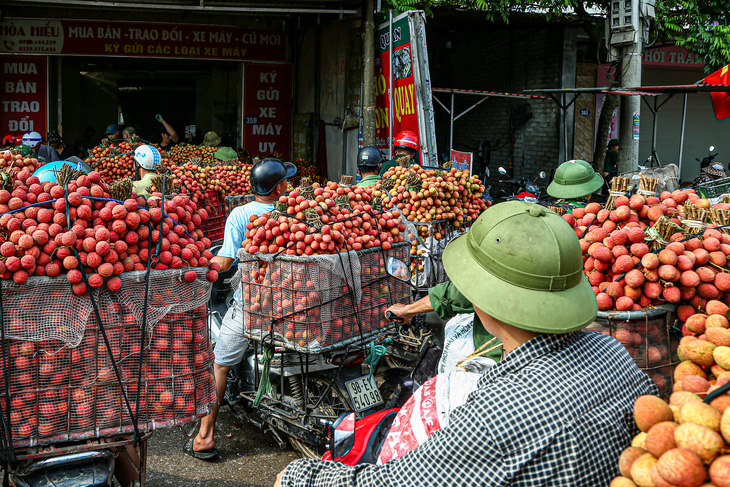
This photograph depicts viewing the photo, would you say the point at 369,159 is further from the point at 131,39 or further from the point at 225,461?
the point at 131,39

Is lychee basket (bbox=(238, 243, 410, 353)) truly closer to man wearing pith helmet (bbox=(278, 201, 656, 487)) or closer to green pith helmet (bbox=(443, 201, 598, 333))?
man wearing pith helmet (bbox=(278, 201, 656, 487))

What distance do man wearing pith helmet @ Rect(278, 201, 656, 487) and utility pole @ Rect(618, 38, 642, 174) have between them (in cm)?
996

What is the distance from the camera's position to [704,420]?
58.9 inches

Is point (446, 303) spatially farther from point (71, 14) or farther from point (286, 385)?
point (71, 14)

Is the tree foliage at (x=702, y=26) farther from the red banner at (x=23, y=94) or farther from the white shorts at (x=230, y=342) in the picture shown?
the red banner at (x=23, y=94)

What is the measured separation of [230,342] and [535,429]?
314 centimetres

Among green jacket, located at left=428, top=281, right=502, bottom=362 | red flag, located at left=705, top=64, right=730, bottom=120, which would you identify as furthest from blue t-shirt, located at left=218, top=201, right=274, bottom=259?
red flag, located at left=705, top=64, right=730, bottom=120

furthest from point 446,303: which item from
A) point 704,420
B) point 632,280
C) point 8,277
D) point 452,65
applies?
point 452,65

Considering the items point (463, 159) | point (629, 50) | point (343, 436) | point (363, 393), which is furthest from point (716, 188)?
point (343, 436)

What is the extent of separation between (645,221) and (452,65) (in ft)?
48.9

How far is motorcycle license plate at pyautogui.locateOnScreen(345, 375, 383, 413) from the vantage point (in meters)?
4.08

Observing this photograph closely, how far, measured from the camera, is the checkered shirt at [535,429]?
1.58 metres

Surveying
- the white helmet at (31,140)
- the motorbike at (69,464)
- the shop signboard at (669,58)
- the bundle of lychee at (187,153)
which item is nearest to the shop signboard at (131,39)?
the bundle of lychee at (187,153)

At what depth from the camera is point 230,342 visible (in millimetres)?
4387
